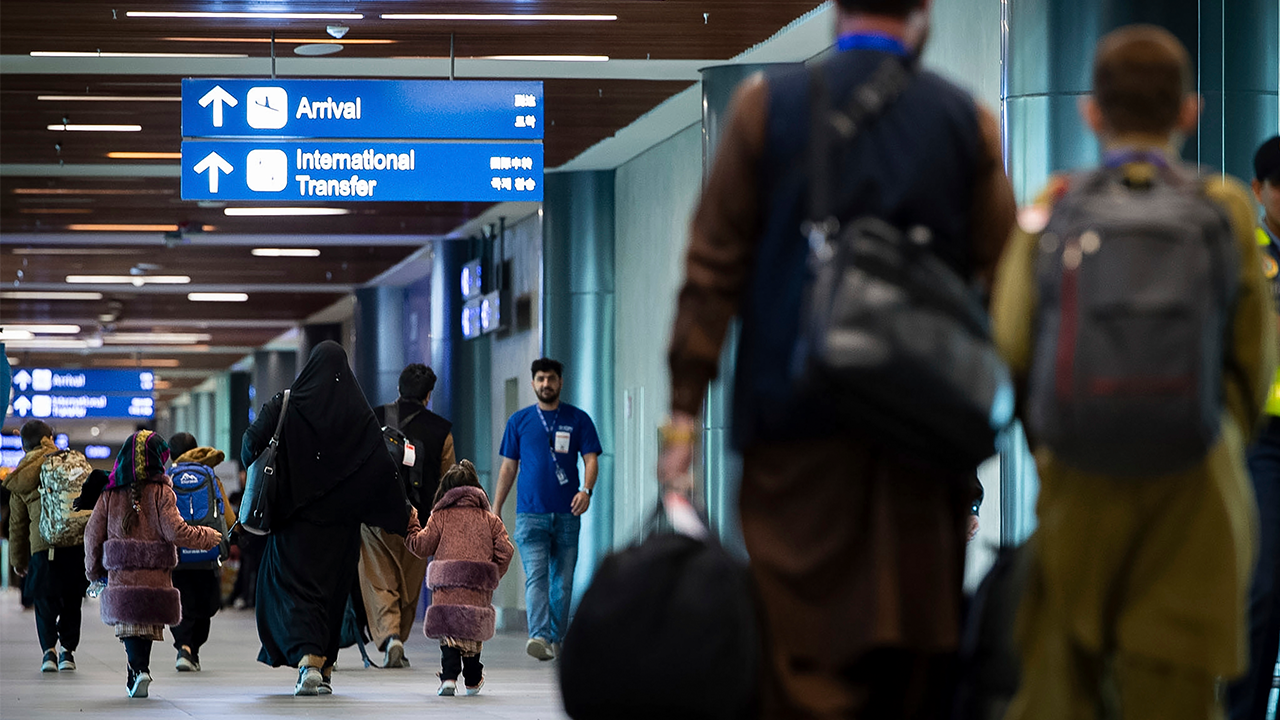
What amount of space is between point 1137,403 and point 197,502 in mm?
10249

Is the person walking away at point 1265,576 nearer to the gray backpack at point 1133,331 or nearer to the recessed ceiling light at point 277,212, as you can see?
the gray backpack at point 1133,331

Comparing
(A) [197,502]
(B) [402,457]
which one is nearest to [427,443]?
(B) [402,457]

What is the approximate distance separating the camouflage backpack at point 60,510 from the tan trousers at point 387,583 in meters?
1.81

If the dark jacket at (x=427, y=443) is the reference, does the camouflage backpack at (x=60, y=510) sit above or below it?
below

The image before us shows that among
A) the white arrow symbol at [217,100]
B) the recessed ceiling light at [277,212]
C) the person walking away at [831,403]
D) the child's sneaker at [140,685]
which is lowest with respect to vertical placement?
the child's sneaker at [140,685]

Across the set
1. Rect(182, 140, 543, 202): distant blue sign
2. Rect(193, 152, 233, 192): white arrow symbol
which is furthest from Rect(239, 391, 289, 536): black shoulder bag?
Rect(193, 152, 233, 192): white arrow symbol

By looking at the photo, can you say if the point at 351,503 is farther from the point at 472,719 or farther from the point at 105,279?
the point at 105,279

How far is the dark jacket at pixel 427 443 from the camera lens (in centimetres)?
1321

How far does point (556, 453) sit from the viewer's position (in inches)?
522

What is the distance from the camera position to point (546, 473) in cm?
1321

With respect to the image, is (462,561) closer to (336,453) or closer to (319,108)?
(336,453)

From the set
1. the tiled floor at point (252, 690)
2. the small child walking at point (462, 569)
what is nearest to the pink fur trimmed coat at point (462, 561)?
the small child walking at point (462, 569)

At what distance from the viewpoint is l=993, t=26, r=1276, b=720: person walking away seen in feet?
10.3

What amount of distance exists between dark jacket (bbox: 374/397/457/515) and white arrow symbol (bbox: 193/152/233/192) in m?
2.61
